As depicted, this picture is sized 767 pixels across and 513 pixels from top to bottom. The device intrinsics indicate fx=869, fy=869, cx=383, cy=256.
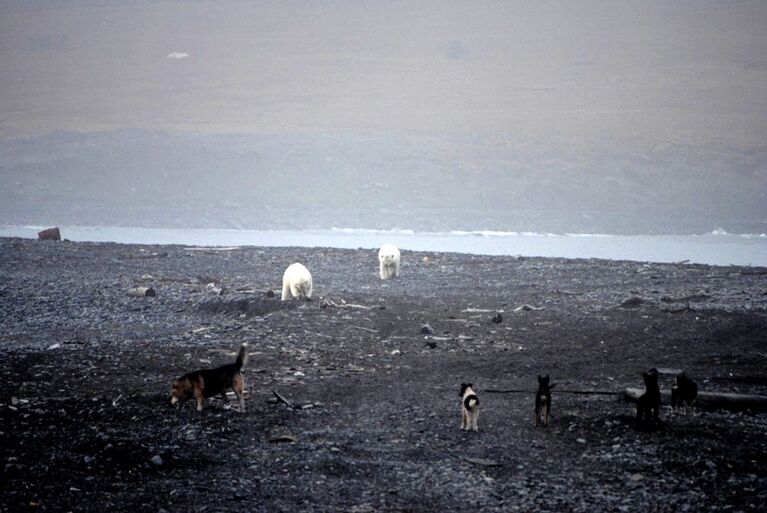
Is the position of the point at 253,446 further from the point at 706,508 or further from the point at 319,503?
the point at 706,508

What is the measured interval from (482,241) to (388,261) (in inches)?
655

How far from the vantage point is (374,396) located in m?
9.04

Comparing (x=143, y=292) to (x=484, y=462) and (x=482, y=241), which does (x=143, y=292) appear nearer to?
(x=484, y=462)

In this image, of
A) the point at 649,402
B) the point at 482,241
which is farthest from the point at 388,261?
the point at 482,241

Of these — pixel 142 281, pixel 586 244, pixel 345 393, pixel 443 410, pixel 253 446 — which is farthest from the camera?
pixel 586 244

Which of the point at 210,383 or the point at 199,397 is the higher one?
the point at 210,383

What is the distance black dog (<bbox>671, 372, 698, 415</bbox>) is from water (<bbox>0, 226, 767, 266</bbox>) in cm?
2042

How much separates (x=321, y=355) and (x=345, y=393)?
6.03 ft

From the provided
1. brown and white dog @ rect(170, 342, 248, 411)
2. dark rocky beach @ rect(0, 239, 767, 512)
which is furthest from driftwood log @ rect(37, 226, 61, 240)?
brown and white dog @ rect(170, 342, 248, 411)

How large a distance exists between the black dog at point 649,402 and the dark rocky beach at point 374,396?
0.41 feet

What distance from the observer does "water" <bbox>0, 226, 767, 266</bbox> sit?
1192 inches

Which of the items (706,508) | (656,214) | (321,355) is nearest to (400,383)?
(321,355)

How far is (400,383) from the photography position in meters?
9.64

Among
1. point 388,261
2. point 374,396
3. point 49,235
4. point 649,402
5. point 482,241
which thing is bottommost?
point 374,396
